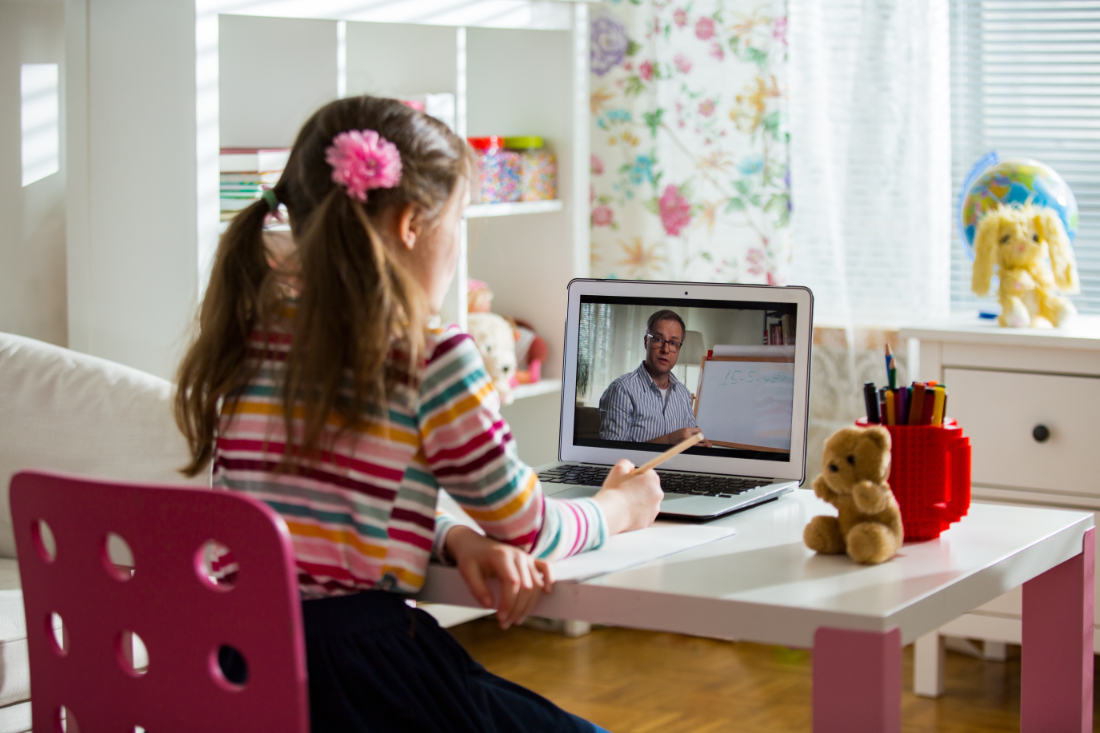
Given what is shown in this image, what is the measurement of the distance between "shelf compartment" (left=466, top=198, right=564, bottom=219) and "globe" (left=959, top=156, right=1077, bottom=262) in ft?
3.00

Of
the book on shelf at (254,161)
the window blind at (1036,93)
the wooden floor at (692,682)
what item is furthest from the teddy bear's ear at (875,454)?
the window blind at (1036,93)

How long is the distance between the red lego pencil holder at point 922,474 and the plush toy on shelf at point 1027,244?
1196 mm

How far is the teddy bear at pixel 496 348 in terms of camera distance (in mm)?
2729

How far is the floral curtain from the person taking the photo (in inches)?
112

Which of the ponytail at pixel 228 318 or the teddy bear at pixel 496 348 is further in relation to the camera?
the teddy bear at pixel 496 348

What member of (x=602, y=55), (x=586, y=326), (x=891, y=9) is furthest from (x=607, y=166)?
(x=586, y=326)

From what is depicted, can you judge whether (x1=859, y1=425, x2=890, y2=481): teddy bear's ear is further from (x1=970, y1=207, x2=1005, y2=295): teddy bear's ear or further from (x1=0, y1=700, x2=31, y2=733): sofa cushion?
(x1=970, y1=207, x2=1005, y2=295): teddy bear's ear

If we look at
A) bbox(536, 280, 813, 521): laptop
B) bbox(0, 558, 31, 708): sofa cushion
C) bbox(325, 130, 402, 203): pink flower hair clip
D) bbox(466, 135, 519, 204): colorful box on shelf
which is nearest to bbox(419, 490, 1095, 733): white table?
bbox(536, 280, 813, 521): laptop

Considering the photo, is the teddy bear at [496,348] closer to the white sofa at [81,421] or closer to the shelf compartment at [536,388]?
the shelf compartment at [536,388]

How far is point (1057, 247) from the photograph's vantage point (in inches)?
94.3

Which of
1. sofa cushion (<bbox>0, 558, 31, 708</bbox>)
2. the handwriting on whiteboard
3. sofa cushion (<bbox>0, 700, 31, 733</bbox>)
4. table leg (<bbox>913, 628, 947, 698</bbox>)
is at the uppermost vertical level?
the handwriting on whiteboard

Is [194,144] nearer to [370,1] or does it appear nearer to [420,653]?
[370,1]

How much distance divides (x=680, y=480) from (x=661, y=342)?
18 cm

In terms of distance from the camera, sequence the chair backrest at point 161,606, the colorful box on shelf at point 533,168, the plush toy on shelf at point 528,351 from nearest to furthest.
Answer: the chair backrest at point 161,606
the colorful box on shelf at point 533,168
the plush toy on shelf at point 528,351
